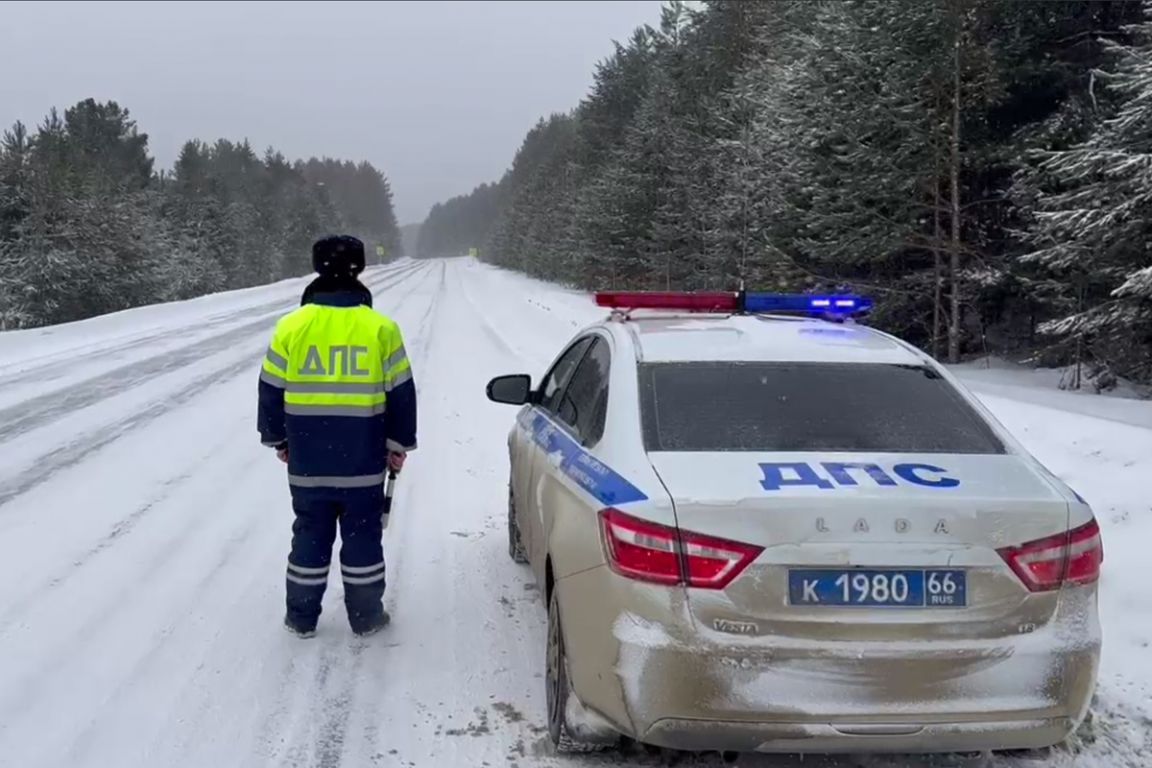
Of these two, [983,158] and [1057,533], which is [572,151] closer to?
[983,158]

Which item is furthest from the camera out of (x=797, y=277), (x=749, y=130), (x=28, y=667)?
(x=749, y=130)

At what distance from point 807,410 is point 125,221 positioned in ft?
134

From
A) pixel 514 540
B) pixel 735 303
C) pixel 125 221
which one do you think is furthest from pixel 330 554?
pixel 125 221

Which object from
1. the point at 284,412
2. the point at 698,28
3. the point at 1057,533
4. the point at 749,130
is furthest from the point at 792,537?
the point at 698,28

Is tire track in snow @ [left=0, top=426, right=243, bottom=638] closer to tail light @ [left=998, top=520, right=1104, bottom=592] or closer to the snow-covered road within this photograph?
the snow-covered road

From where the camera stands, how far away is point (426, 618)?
5.08 metres

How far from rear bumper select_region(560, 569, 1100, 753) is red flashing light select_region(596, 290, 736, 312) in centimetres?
184

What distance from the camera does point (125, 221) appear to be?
129ft

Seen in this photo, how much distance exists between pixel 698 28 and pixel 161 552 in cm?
2999

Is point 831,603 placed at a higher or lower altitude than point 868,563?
lower

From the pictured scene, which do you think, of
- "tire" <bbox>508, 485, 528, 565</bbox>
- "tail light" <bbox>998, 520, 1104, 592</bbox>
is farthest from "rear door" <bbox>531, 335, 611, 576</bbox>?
"tail light" <bbox>998, 520, 1104, 592</bbox>

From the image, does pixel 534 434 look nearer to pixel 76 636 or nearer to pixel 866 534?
pixel 866 534

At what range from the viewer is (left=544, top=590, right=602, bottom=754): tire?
3.50 m

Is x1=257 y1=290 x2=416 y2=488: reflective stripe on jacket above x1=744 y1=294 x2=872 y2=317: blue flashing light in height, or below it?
below
